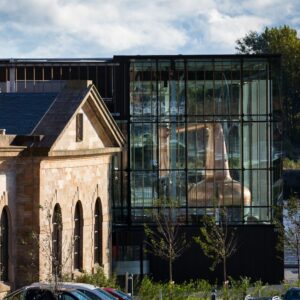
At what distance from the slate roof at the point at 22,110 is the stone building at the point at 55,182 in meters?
0.03

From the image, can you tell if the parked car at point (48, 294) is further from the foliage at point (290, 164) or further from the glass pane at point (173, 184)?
the foliage at point (290, 164)

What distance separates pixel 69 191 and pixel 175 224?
1108 centimetres

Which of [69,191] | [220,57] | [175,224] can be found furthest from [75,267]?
[220,57]

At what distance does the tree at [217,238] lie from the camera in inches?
2315

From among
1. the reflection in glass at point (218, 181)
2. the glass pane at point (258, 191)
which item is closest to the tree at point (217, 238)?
the reflection in glass at point (218, 181)

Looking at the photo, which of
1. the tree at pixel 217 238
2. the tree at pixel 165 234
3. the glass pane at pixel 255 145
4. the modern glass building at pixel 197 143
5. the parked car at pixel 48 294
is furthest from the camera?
the glass pane at pixel 255 145

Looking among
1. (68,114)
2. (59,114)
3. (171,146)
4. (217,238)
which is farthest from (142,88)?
(59,114)

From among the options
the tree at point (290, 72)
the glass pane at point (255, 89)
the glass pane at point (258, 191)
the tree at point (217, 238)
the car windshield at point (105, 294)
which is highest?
the tree at point (290, 72)

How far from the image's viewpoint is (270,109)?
66250 mm

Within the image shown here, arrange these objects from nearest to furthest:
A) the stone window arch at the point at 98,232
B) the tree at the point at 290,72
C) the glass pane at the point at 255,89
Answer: the stone window arch at the point at 98,232, the glass pane at the point at 255,89, the tree at the point at 290,72

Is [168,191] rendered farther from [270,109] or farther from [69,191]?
[69,191]

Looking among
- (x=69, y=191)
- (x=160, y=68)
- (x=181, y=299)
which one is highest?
(x=160, y=68)

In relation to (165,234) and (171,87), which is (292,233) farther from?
(171,87)

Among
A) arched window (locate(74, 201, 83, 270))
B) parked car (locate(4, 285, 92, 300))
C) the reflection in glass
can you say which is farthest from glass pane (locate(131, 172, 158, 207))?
parked car (locate(4, 285, 92, 300))
